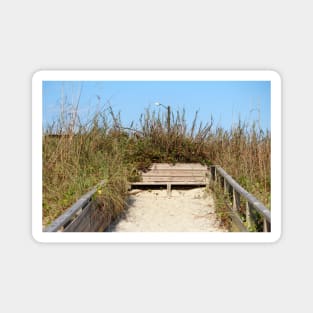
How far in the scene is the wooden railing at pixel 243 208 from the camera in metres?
2.87

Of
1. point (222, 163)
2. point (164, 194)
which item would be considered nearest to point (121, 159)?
point (164, 194)

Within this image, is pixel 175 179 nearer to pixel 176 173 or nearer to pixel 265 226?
pixel 176 173

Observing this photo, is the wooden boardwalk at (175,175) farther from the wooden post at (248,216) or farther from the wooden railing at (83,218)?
the wooden post at (248,216)

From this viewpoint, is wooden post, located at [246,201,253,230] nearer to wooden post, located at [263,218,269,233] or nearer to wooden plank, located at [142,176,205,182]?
wooden post, located at [263,218,269,233]

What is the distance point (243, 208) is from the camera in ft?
10.8

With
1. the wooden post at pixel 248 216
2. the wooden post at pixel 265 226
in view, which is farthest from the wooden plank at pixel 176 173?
the wooden post at pixel 265 226

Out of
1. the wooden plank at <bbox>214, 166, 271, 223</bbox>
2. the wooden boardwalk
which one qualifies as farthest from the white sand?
the wooden plank at <bbox>214, 166, 271, 223</bbox>

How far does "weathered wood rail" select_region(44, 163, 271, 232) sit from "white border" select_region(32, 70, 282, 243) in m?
0.08

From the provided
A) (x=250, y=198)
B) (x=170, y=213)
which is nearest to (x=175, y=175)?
(x=170, y=213)

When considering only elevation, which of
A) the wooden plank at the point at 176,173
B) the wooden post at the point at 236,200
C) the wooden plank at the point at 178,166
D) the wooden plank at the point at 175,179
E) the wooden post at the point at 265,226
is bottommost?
the wooden post at the point at 265,226
